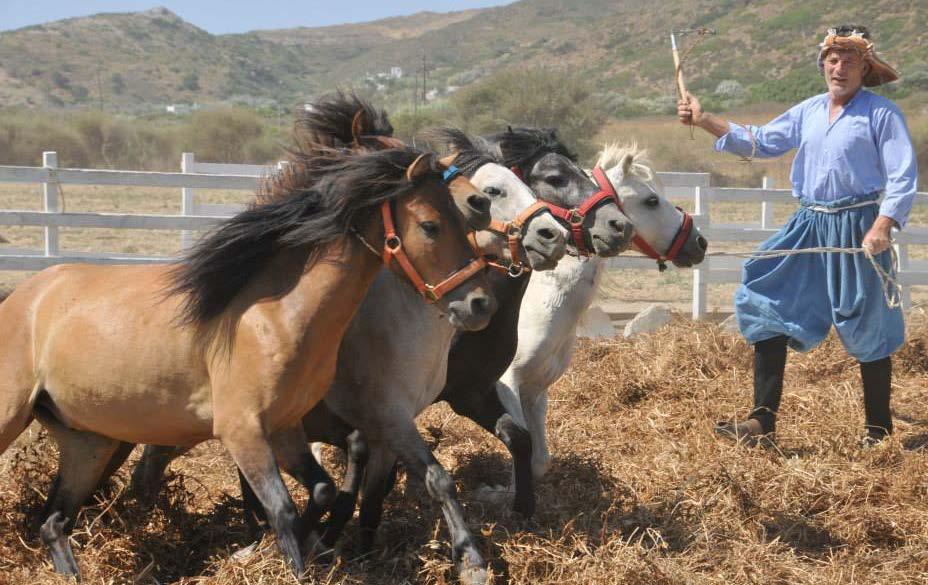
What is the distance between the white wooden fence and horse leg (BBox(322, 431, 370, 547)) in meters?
3.65

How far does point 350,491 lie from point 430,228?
4.15ft

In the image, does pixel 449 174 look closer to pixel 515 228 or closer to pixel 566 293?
pixel 515 228

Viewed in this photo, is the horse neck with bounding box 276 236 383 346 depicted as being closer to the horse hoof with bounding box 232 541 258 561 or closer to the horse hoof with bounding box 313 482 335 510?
the horse hoof with bounding box 313 482 335 510

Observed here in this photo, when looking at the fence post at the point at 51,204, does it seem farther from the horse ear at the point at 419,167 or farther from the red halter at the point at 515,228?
the horse ear at the point at 419,167

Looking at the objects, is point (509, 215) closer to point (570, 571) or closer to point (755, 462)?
point (570, 571)

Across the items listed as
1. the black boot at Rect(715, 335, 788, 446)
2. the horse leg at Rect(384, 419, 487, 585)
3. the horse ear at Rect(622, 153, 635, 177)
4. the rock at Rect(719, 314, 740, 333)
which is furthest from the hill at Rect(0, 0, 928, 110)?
the horse leg at Rect(384, 419, 487, 585)

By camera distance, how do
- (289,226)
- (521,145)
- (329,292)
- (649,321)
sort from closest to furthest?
(329,292) < (289,226) < (521,145) < (649,321)

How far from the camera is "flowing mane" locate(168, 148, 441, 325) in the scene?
12.1ft

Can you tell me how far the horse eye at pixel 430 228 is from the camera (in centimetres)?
362

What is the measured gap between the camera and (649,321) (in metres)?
9.32

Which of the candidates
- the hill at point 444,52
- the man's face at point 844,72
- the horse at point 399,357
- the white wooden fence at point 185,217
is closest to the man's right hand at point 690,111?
the man's face at point 844,72

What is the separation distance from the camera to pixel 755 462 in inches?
203

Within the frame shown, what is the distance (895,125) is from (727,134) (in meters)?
0.87

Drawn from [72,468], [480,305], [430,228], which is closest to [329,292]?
[430,228]
